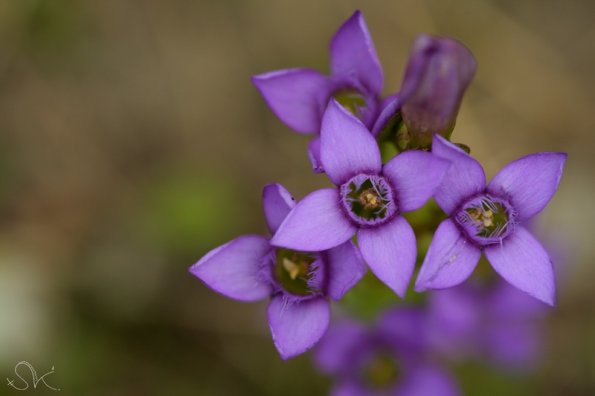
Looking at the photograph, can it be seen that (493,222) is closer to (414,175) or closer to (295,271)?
(414,175)

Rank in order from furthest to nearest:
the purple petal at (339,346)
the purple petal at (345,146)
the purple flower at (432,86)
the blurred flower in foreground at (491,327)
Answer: the blurred flower in foreground at (491,327)
the purple petal at (339,346)
the purple petal at (345,146)
the purple flower at (432,86)

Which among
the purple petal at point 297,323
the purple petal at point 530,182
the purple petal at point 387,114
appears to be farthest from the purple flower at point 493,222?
the purple petal at point 297,323

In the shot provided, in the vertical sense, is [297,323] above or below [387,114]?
below

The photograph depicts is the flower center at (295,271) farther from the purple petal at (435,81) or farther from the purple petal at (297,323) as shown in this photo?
the purple petal at (435,81)

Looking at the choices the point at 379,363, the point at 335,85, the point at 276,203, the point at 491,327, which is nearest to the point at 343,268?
the point at 276,203

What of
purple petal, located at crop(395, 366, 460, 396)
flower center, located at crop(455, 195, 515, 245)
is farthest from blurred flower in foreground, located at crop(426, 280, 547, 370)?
flower center, located at crop(455, 195, 515, 245)

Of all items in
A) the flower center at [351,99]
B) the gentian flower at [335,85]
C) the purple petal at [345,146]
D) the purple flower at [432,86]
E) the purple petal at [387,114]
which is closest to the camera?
the purple flower at [432,86]
